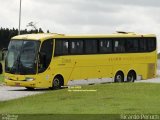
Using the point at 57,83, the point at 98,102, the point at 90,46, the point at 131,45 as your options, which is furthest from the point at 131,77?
the point at 98,102

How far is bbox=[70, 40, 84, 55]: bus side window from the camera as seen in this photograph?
33312mm

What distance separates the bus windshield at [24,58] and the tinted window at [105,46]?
5.10m

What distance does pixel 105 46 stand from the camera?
35719mm

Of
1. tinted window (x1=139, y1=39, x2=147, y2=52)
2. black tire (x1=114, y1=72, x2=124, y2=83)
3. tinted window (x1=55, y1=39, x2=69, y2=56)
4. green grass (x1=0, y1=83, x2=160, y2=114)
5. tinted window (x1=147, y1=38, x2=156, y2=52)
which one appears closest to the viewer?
green grass (x1=0, y1=83, x2=160, y2=114)

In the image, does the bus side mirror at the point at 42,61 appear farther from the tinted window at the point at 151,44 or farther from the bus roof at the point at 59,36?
the tinted window at the point at 151,44

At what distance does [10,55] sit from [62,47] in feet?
8.93

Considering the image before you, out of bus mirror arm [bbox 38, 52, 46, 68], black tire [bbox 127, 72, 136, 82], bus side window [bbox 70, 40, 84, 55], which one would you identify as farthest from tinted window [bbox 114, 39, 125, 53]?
bus mirror arm [bbox 38, 52, 46, 68]

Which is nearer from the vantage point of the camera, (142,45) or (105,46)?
(105,46)

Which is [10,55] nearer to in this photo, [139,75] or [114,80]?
[114,80]

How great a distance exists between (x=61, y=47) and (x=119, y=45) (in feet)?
17.5

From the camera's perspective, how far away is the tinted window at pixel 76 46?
33.3 metres

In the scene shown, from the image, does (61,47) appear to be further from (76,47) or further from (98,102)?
(98,102)

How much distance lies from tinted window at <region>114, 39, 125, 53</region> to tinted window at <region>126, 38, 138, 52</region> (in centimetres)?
36

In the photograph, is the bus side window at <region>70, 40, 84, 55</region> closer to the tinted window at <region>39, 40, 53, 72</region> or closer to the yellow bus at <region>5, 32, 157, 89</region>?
the yellow bus at <region>5, 32, 157, 89</region>
